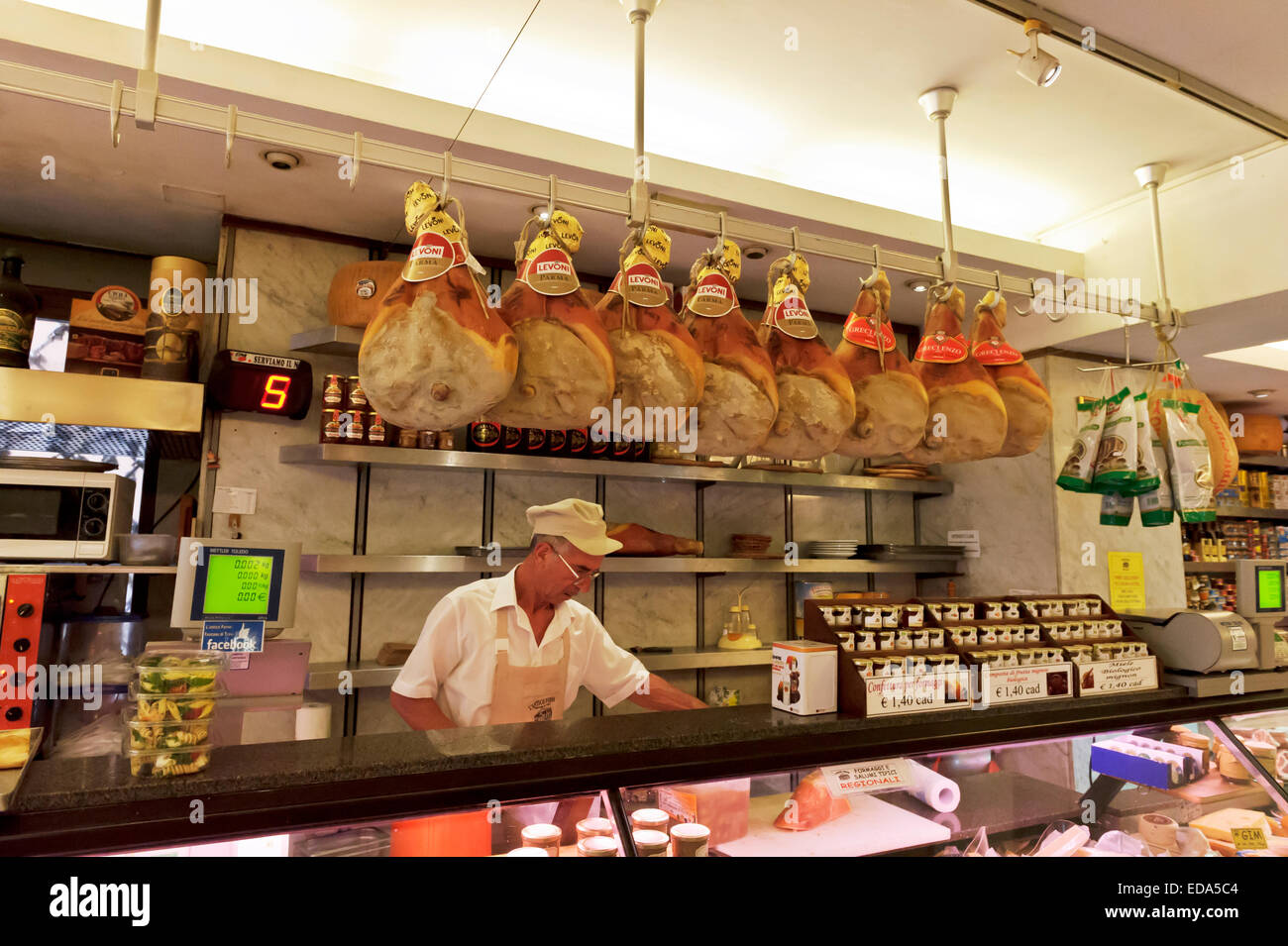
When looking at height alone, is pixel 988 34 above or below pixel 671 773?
above

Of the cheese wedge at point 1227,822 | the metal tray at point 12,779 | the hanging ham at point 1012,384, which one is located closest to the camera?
the metal tray at point 12,779

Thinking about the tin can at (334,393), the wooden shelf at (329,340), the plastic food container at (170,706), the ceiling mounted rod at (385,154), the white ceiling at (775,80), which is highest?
the white ceiling at (775,80)

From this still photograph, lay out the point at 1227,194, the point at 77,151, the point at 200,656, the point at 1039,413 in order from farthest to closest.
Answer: the point at 1227,194
the point at 77,151
the point at 1039,413
the point at 200,656

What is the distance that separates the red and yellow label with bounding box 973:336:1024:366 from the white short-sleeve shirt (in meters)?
1.67

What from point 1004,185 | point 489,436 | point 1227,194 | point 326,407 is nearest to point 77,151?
point 326,407

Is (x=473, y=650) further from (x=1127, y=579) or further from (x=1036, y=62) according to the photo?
(x=1127, y=579)

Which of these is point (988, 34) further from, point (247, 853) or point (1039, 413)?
point (247, 853)

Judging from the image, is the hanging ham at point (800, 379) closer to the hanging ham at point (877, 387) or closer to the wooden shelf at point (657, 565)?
the hanging ham at point (877, 387)

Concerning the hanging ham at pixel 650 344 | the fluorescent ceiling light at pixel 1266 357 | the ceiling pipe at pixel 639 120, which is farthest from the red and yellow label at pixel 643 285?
the fluorescent ceiling light at pixel 1266 357

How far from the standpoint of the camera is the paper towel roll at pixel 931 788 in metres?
2.13

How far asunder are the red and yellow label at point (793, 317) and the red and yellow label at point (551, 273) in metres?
0.61

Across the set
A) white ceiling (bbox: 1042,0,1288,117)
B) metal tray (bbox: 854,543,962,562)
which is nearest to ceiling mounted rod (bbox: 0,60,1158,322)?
white ceiling (bbox: 1042,0,1288,117)

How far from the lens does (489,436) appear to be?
3.91 metres
